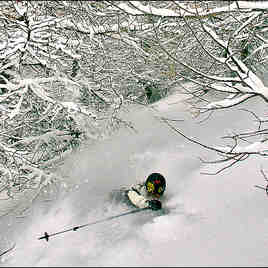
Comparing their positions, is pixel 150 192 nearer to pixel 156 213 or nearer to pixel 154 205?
pixel 154 205

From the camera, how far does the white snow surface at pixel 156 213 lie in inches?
95.9

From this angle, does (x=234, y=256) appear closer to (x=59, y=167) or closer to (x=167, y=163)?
(x=167, y=163)

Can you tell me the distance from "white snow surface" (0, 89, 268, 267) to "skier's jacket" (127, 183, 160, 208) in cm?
26

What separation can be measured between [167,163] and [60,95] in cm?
303

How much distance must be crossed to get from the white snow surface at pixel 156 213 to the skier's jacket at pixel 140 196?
0.26m

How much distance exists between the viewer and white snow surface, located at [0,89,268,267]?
244 centimetres

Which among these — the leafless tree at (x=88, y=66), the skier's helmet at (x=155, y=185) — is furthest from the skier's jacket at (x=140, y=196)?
the leafless tree at (x=88, y=66)

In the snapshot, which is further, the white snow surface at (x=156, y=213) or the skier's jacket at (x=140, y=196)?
the skier's jacket at (x=140, y=196)

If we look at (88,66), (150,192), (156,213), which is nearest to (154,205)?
(156,213)

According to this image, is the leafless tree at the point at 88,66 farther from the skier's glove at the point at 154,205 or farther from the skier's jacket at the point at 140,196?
the skier's jacket at the point at 140,196

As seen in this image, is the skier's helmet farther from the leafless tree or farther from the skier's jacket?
the leafless tree

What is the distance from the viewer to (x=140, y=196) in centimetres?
617

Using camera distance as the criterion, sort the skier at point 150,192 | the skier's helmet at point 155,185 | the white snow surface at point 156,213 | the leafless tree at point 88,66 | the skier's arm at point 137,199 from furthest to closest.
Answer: the skier's helmet at point 155,185
the skier at point 150,192
the skier's arm at point 137,199
the leafless tree at point 88,66
the white snow surface at point 156,213

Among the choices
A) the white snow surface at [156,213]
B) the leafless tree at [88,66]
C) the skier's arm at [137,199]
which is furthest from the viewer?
the skier's arm at [137,199]
